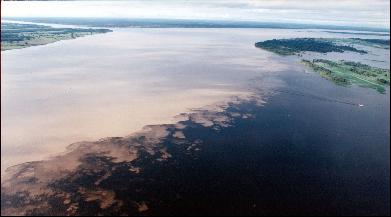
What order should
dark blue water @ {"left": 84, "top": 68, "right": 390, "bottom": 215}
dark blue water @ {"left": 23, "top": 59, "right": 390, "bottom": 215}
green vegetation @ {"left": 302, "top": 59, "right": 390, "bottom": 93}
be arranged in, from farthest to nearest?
green vegetation @ {"left": 302, "top": 59, "right": 390, "bottom": 93} → dark blue water @ {"left": 84, "top": 68, "right": 390, "bottom": 215} → dark blue water @ {"left": 23, "top": 59, "right": 390, "bottom": 215}

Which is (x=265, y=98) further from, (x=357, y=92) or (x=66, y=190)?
(x=66, y=190)

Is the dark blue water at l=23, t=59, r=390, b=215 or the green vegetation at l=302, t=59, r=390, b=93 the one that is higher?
the green vegetation at l=302, t=59, r=390, b=93

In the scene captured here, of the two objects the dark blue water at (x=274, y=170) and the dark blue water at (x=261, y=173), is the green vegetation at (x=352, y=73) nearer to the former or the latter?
the dark blue water at (x=274, y=170)

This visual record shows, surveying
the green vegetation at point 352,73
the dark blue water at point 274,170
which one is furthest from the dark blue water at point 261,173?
the green vegetation at point 352,73

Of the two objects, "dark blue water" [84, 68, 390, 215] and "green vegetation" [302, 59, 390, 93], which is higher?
"green vegetation" [302, 59, 390, 93]

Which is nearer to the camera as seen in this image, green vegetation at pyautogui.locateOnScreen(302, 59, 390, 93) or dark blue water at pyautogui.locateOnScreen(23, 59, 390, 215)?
dark blue water at pyautogui.locateOnScreen(23, 59, 390, 215)

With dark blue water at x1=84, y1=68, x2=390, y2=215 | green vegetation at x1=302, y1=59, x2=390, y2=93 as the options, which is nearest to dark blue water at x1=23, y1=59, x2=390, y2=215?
dark blue water at x1=84, y1=68, x2=390, y2=215

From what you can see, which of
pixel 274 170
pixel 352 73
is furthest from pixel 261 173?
pixel 352 73

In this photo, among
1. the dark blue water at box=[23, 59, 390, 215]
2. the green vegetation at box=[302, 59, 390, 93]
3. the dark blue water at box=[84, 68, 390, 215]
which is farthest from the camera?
the green vegetation at box=[302, 59, 390, 93]

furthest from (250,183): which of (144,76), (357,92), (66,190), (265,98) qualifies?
(144,76)

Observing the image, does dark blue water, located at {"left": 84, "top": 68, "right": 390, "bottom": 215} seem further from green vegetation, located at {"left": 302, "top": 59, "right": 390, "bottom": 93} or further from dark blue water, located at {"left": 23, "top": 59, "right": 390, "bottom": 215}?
green vegetation, located at {"left": 302, "top": 59, "right": 390, "bottom": 93}
